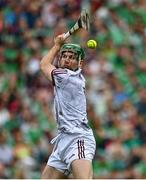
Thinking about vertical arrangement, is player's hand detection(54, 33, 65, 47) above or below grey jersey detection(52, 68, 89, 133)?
above

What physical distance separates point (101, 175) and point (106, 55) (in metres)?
2.69

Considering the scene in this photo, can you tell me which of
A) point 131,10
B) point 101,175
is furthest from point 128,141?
point 131,10

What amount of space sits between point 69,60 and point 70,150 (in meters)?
0.94

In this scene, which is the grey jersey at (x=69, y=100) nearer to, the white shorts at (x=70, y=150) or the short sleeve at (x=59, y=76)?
the short sleeve at (x=59, y=76)

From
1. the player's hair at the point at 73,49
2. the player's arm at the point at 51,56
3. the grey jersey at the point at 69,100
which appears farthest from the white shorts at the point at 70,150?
the player's hair at the point at 73,49

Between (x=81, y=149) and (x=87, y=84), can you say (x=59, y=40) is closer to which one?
(x=81, y=149)

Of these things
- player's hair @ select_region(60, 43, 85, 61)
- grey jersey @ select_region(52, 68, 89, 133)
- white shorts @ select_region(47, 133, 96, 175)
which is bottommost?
white shorts @ select_region(47, 133, 96, 175)

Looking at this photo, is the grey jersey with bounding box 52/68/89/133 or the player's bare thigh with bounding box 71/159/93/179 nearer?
the player's bare thigh with bounding box 71/159/93/179

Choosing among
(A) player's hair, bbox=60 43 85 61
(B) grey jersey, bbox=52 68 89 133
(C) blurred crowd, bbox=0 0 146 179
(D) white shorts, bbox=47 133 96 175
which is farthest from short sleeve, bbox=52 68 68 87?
(C) blurred crowd, bbox=0 0 146 179

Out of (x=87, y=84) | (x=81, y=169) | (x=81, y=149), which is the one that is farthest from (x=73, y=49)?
(x=87, y=84)

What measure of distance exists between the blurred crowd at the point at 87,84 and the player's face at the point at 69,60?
180 inches

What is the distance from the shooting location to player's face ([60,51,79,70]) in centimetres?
910

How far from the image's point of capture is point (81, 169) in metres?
8.84

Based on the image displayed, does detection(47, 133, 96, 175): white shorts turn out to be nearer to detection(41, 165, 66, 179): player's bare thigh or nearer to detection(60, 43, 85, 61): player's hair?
detection(41, 165, 66, 179): player's bare thigh
